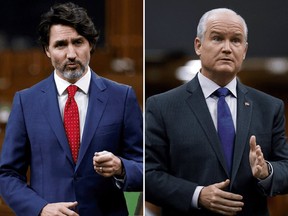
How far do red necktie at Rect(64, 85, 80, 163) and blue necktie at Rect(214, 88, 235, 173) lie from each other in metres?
0.65

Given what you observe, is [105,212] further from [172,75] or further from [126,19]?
[126,19]

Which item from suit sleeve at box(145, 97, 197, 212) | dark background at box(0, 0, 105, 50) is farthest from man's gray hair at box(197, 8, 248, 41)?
dark background at box(0, 0, 105, 50)

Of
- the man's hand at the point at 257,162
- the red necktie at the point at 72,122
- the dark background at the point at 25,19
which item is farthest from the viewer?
the dark background at the point at 25,19

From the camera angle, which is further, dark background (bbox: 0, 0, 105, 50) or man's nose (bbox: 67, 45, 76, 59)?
dark background (bbox: 0, 0, 105, 50)

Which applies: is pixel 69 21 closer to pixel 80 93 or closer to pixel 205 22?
pixel 80 93

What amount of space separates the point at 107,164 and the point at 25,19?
0.81m

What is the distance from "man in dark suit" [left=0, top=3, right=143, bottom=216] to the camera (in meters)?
3.00

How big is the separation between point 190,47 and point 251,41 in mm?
279

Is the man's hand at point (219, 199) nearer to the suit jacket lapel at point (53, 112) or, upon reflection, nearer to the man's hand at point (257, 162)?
the man's hand at point (257, 162)

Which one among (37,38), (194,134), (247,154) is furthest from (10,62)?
(247,154)

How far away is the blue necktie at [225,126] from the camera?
9.84 ft

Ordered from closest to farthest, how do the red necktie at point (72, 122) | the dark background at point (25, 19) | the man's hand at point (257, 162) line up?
the man's hand at point (257, 162), the red necktie at point (72, 122), the dark background at point (25, 19)

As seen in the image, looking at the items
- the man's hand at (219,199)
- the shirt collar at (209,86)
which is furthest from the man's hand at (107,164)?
the shirt collar at (209,86)

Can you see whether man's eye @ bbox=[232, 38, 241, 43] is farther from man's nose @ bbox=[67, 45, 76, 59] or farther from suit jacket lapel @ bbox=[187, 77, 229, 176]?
man's nose @ bbox=[67, 45, 76, 59]
